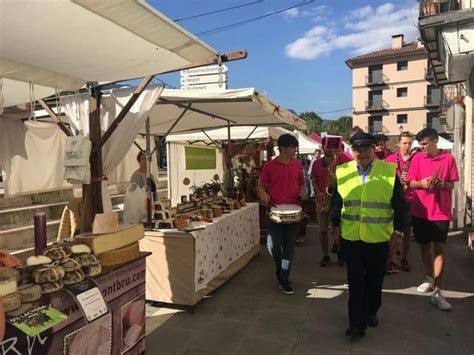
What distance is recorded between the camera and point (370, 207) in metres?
3.08

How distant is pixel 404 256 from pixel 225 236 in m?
2.42

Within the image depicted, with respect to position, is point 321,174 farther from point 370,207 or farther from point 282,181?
point 370,207

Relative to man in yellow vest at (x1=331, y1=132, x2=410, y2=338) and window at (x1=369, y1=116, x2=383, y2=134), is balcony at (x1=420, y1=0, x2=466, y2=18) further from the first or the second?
window at (x1=369, y1=116, x2=383, y2=134)

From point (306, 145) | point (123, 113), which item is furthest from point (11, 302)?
point (306, 145)

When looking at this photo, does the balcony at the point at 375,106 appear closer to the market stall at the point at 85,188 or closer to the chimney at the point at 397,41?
the chimney at the point at 397,41

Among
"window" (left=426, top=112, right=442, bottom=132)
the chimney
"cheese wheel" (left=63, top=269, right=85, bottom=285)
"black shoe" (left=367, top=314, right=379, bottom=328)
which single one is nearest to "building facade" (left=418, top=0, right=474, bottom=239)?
"black shoe" (left=367, top=314, right=379, bottom=328)

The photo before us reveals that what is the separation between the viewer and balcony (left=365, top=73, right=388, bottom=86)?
5327 cm

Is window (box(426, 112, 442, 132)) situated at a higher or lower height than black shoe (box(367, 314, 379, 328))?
higher

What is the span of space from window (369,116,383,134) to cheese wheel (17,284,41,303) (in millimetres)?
55502

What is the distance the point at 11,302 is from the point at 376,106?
5710cm

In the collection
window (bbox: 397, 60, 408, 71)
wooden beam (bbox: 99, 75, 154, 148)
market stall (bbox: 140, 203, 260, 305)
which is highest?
window (bbox: 397, 60, 408, 71)

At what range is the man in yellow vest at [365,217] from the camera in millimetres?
3074

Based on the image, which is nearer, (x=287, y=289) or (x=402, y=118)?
(x=287, y=289)

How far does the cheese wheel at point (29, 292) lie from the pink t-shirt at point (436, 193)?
3502 millimetres
